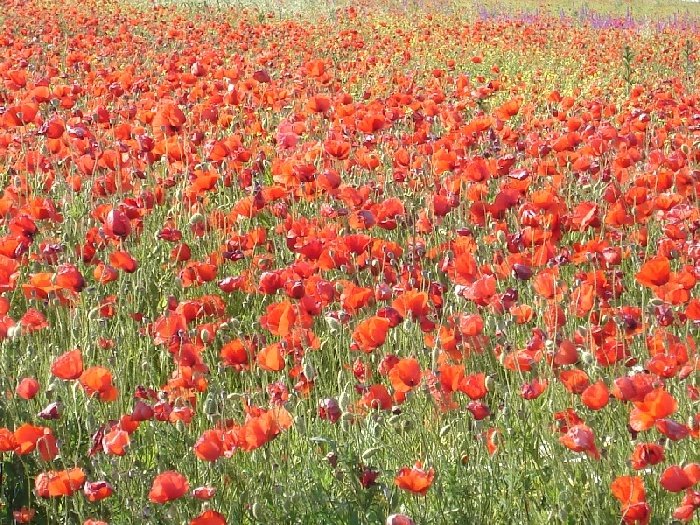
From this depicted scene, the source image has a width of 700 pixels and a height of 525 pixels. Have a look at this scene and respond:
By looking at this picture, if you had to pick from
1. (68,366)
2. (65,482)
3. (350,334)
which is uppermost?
(68,366)

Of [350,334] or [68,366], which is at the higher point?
[68,366]

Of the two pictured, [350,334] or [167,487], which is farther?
[350,334]

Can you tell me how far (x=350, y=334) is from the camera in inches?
119

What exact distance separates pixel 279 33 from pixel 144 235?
6.97 metres

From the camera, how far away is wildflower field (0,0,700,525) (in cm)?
211

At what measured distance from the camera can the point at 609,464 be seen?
6.86 feet

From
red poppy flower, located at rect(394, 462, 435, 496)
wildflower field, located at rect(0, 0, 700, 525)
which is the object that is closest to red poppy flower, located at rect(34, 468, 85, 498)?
wildflower field, located at rect(0, 0, 700, 525)

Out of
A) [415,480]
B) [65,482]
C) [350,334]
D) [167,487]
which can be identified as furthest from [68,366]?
[350,334]

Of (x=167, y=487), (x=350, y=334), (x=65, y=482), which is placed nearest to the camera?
(x=167, y=487)

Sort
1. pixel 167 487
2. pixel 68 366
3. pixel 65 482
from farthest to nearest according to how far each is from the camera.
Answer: pixel 68 366 < pixel 65 482 < pixel 167 487

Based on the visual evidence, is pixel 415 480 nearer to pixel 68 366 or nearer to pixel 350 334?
pixel 68 366

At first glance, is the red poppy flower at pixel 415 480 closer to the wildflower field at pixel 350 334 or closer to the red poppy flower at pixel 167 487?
the wildflower field at pixel 350 334

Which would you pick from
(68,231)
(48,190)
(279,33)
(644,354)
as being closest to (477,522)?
(644,354)

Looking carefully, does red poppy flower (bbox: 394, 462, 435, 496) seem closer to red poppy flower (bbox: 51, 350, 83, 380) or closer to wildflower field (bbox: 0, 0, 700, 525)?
wildflower field (bbox: 0, 0, 700, 525)
